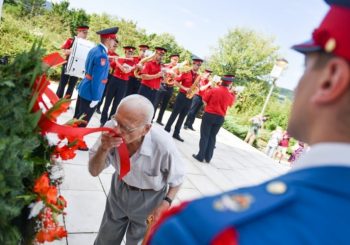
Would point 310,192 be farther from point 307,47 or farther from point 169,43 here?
point 169,43

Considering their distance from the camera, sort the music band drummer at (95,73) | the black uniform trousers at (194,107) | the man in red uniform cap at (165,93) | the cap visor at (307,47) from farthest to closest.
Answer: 1. the black uniform trousers at (194,107)
2. the man in red uniform cap at (165,93)
3. the music band drummer at (95,73)
4. the cap visor at (307,47)

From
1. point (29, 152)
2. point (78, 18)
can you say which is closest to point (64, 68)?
point (29, 152)

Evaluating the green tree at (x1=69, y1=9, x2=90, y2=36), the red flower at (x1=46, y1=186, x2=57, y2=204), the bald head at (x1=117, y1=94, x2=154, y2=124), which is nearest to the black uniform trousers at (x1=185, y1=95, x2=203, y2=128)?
the bald head at (x1=117, y1=94, x2=154, y2=124)

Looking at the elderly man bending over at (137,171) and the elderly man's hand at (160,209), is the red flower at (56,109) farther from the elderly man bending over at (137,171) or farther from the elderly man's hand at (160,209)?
the elderly man's hand at (160,209)

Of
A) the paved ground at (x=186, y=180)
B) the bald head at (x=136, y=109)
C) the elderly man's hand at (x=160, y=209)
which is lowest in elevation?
the paved ground at (x=186, y=180)

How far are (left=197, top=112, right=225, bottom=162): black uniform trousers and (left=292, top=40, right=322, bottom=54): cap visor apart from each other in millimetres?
6335

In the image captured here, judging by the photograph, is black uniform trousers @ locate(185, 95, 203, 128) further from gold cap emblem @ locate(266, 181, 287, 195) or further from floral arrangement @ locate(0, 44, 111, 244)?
gold cap emblem @ locate(266, 181, 287, 195)

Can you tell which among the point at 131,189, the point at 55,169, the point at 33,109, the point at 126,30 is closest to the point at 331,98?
the point at 33,109

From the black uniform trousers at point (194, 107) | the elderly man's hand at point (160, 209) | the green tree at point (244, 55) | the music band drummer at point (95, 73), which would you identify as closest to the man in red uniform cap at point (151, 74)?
the music band drummer at point (95, 73)

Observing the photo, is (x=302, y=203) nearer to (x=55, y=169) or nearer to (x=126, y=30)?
(x=55, y=169)

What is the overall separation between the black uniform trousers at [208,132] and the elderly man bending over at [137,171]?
4.76 m

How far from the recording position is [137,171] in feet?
7.48

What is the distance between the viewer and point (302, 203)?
0.57 m

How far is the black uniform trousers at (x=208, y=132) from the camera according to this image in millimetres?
7113
